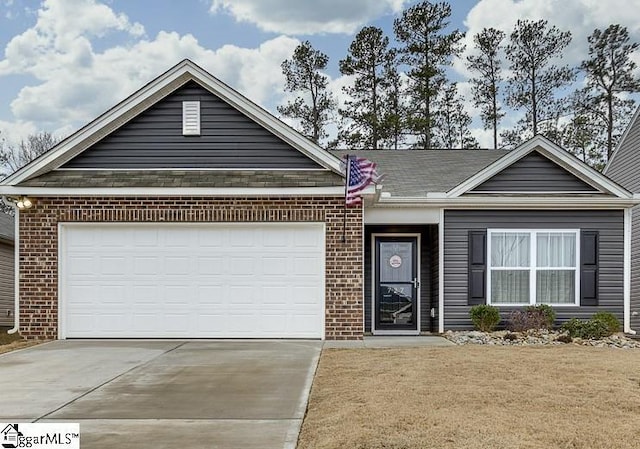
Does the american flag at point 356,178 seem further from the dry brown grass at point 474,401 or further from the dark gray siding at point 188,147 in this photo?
the dry brown grass at point 474,401

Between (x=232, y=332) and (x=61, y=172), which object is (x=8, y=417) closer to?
(x=232, y=332)

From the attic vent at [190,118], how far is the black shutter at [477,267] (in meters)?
5.72

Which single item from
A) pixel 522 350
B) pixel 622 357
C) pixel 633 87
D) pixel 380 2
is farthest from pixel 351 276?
pixel 633 87

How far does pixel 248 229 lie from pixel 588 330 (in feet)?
21.1

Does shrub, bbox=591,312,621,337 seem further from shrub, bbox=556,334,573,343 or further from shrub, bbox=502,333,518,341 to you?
shrub, bbox=502,333,518,341

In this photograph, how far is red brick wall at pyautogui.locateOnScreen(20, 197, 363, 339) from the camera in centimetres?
1109

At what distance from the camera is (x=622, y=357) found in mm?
9062

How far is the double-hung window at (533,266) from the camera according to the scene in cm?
1248

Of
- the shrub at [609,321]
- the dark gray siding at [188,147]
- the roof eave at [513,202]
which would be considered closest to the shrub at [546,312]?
the shrub at [609,321]

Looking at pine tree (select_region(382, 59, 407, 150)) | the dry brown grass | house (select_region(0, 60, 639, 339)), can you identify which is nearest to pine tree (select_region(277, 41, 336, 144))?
pine tree (select_region(382, 59, 407, 150))

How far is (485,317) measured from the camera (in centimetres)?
1205

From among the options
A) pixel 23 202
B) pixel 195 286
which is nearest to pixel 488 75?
pixel 195 286

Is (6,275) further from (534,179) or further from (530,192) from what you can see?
(534,179)

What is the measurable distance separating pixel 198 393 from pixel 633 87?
1014 inches
